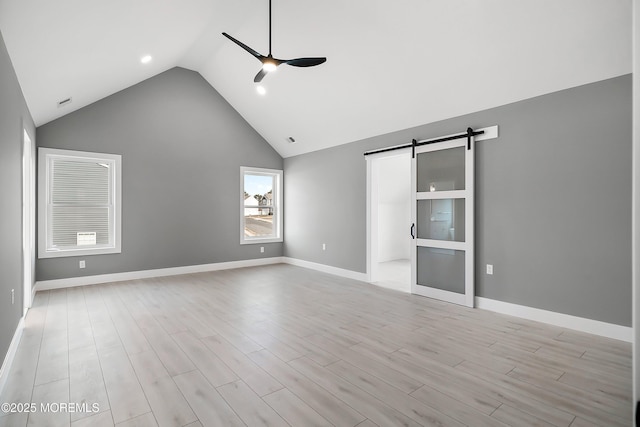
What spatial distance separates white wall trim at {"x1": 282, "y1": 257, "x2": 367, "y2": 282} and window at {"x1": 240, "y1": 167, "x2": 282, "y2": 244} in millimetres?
644

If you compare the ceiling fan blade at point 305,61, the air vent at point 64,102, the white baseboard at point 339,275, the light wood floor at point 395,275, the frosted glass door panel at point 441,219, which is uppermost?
the ceiling fan blade at point 305,61

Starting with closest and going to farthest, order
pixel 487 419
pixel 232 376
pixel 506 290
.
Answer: pixel 487 419 → pixel 232 376 → pixel 506 290

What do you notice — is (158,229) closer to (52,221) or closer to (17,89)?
(52,221)

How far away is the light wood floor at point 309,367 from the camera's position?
6.36 feet

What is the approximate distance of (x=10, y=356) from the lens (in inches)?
103

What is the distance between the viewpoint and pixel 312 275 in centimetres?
611

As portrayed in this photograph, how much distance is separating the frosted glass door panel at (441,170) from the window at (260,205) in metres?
3.78

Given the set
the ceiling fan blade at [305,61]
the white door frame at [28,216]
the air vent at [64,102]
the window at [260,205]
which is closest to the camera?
the ceiling fan blade at [305,61]

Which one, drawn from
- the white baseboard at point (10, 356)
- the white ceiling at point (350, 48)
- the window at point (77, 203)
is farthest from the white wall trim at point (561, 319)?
the window at point (77, 203)

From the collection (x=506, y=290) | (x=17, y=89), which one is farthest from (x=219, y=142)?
(x=506, y=290)

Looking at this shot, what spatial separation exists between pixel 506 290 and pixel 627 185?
5.19 feet

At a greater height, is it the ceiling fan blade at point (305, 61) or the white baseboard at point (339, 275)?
the ceiling fan blade at point (305, 61)

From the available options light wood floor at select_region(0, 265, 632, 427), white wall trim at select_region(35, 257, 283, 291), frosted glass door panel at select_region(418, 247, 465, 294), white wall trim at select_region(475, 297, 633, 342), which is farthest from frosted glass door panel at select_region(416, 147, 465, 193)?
white wall trim at select_region(35, 257, 283, 291)

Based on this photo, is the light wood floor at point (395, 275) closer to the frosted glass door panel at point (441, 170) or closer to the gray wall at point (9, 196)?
the frosted glass door panel at point (441, 170)
